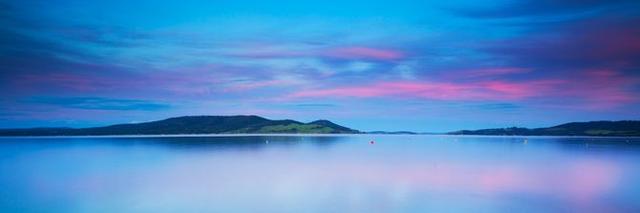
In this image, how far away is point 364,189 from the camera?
1952 centimetres

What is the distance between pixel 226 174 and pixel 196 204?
9.83 meters

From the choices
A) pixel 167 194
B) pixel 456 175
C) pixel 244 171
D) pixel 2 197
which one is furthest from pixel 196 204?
pixel 456 175

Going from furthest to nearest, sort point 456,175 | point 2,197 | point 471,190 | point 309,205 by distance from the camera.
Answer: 1. point 456,175
2. point 471,190
3. point 2,197
4. point 309,205

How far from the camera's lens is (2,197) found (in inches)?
700

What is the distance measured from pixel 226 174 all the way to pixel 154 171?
5254 mm

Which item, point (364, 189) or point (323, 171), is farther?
point (323, 171)

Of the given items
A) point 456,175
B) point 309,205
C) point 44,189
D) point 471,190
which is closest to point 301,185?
point 309,205

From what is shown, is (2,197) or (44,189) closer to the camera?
(2,197)

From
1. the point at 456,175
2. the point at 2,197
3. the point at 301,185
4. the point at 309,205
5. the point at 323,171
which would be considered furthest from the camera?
the point at 323,171

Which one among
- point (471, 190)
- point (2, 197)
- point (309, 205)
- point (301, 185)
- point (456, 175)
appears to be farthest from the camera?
point (456, 175)

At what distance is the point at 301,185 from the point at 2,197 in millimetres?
11654

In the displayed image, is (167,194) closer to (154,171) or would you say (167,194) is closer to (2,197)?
(2,197)

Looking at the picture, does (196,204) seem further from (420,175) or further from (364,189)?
(420,175)

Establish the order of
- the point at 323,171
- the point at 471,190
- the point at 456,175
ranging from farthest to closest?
the point at 323,171 < the point at 456,175 < the point at 471,190
